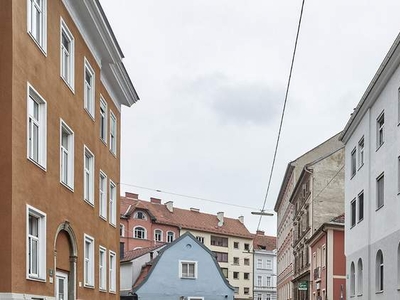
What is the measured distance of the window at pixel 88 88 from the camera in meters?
19.5

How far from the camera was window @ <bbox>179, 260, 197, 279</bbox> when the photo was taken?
2100 inches

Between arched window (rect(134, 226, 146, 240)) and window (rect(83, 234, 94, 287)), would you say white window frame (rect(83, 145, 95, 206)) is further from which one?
arched window (rect(134, 226, 146, 240))

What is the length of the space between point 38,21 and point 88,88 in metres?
5.88

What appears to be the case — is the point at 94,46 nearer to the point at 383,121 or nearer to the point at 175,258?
the point at 383,121

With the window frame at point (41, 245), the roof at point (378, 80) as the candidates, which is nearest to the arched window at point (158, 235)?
the roof at point (378, 80)

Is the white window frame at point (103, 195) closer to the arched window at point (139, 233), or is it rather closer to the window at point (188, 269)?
the window at point (188, 269)

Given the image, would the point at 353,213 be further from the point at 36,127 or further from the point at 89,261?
the point at 36,127

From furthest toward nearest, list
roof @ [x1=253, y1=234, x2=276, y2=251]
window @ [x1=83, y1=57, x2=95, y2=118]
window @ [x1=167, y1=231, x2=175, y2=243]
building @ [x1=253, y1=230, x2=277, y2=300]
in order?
roof @ [x1=253, y1=234, x2=276, y2=251] < building @ [x1=253, y1=230, x2=277, y2=300] < window @ [x1=167, y1=231, x2=175, y2=243] < window @ [x1=83, y1=57, x2=95, y2=118]

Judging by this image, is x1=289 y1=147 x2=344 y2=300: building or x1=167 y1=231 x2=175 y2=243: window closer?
x1=289 y1=147 x2=344 y2=300: building

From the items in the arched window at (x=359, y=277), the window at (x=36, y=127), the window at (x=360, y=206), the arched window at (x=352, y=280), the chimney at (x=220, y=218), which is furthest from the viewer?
the chimney at (x=220, y=218)

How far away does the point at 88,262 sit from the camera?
1991 centimetres

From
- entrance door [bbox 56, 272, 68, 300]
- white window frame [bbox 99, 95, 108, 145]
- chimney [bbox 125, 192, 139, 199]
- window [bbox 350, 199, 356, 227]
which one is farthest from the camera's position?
chimney [bbox 125, 192, 139, 199]

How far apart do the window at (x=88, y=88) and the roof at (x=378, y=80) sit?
9.26 meters

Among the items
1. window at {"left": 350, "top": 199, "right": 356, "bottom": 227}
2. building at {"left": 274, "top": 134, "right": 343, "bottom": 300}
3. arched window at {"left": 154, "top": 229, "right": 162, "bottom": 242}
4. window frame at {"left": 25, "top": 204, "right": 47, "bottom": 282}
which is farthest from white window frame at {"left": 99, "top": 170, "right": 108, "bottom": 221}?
arched window at {"left": 154, "top": 229, "right": 162, "bottom": 242}
